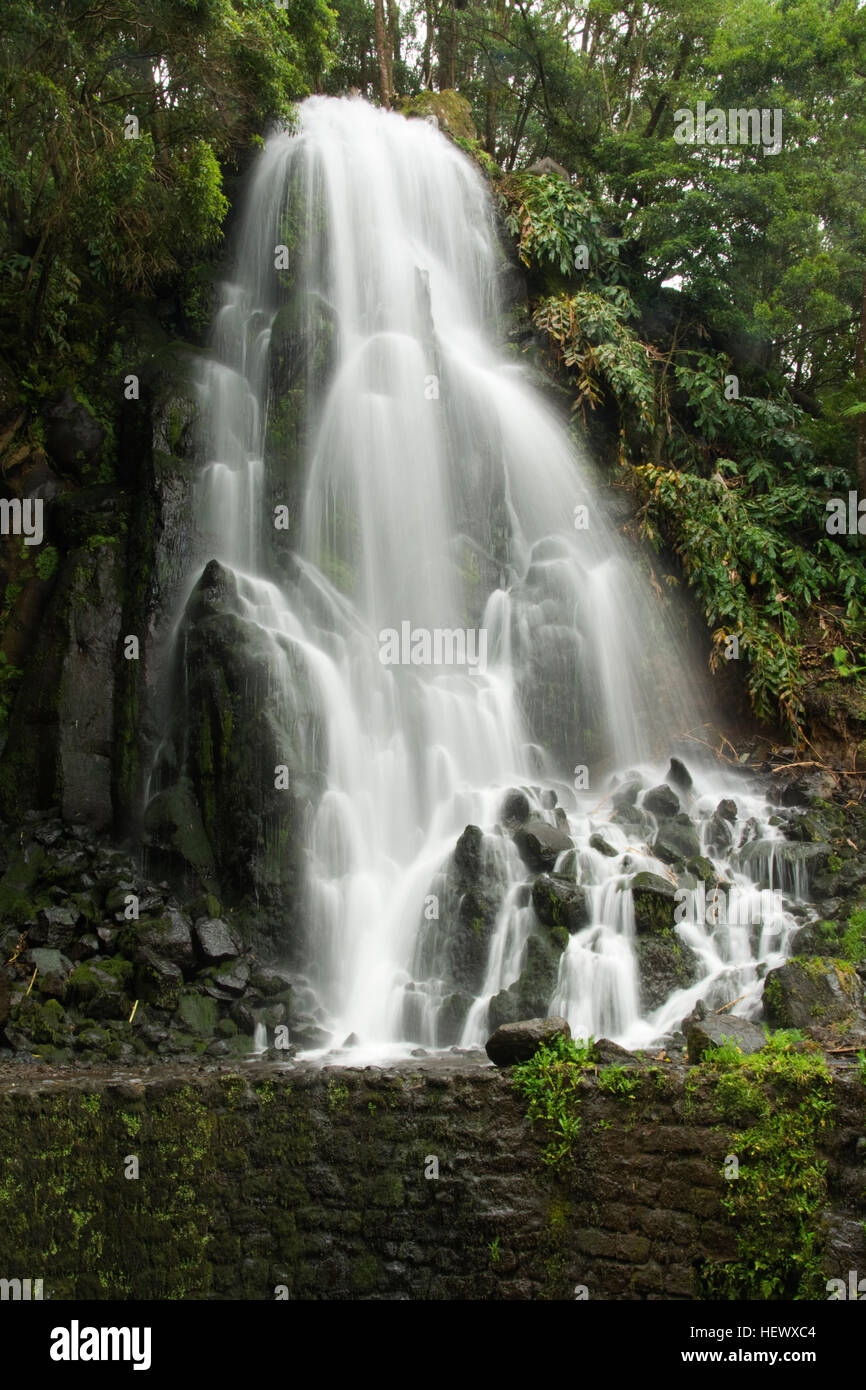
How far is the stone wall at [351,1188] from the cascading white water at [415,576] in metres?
3.05

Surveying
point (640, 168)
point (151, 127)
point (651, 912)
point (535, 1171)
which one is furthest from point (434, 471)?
point (535, 1171)

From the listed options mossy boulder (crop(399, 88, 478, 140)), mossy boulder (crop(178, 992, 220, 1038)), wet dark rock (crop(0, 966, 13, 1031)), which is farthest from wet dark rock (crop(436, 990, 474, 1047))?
mossy boulder (crop(399, 88, 478, 140))

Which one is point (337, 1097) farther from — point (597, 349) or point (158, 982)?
point (597, 349)

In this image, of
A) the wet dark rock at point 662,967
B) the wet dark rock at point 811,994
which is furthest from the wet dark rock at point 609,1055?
the wet dark rock at point 662,967

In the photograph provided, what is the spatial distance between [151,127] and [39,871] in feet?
28.4

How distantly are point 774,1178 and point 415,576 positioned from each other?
881cm

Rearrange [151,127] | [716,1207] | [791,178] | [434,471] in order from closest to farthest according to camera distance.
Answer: [716,1207], [151,127], [434,471], [791,178]

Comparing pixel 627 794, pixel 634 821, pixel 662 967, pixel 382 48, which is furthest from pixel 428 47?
pixel 662 967

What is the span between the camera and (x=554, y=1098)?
4.98 meters

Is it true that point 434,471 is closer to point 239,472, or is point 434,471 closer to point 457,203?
point 239,472

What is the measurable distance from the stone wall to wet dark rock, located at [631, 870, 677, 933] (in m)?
3.65

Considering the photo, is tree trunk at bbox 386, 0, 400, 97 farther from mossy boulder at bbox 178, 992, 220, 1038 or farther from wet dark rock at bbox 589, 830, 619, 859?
mossy boulder at bbox 178, 992, 220, 1038

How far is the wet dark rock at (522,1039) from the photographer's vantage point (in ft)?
17.3

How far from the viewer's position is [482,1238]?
489cm
